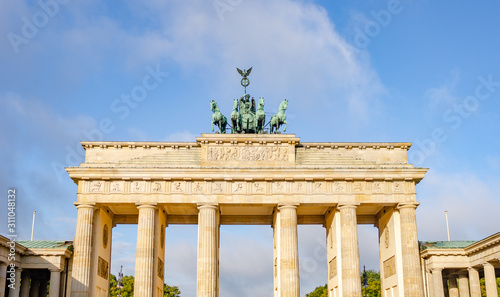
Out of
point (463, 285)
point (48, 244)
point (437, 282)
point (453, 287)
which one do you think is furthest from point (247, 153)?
point (453, 287)

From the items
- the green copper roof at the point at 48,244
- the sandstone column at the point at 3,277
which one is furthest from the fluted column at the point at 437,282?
the sandstone column at the point at 3,277

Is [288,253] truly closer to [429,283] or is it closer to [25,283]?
Answer: [429,283]

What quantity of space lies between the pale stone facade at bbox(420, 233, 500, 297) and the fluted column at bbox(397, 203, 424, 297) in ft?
4.13

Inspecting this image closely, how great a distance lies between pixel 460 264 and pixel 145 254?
23.0 metres

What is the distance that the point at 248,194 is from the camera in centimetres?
3966

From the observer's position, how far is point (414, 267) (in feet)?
126

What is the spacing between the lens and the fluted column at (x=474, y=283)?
38.6 meters

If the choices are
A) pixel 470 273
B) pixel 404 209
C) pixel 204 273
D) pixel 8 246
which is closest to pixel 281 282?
pixel 204 273

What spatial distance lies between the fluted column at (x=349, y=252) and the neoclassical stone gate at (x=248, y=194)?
0.23 feet

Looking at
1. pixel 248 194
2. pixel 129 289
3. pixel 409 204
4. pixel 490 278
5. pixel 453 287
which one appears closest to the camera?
pixel 490 278

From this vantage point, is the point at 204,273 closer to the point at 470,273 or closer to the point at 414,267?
the point at 414,267

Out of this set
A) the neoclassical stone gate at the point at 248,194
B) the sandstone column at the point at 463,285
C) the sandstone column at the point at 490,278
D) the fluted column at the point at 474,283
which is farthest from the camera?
the sandstone column at the point at 463,285

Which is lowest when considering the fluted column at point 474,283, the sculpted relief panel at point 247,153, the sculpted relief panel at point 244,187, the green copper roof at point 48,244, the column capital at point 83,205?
the fluted column at point 474,283

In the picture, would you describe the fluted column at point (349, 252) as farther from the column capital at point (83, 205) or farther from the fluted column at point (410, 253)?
the column capital at point (83, 205)
